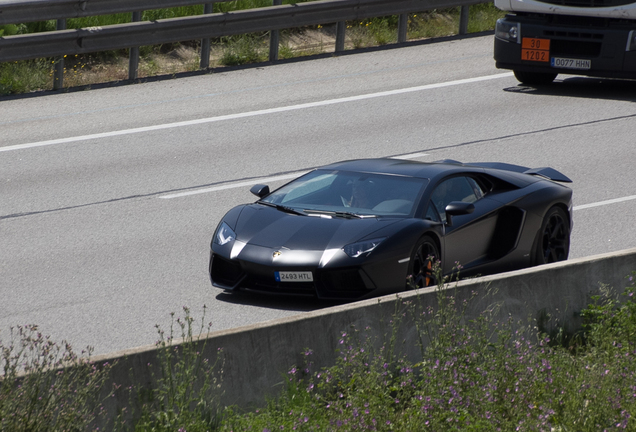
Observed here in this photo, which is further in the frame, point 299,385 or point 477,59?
point 477,59

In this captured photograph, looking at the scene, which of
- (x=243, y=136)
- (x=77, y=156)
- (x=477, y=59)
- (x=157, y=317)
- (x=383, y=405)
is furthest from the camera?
(x=477, y=59)

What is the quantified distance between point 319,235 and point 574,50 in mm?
10206

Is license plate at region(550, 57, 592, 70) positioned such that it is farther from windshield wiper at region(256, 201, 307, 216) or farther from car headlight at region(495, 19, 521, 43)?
windshield wiper at region(256, 201, 307, 216)

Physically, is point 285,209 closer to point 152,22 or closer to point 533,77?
point 152,22

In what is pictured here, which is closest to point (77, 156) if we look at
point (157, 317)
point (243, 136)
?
point (243, 136)

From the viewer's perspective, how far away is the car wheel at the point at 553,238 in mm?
9320

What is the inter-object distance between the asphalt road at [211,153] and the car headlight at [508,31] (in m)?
0.91

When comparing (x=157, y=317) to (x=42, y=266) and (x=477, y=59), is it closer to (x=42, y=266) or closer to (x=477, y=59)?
(x=42, y=266)

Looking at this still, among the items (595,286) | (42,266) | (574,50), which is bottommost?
(42,266)

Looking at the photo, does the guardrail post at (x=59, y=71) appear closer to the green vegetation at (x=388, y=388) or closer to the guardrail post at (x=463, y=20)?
the guardrail post at (x=463, y=20)

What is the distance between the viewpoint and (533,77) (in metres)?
18.0

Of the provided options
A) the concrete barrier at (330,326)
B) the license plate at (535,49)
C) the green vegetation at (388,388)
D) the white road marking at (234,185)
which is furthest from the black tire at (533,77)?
the green vegetation at (388,388)

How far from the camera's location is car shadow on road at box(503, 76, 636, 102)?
17.3m

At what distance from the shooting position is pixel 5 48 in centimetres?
1638
